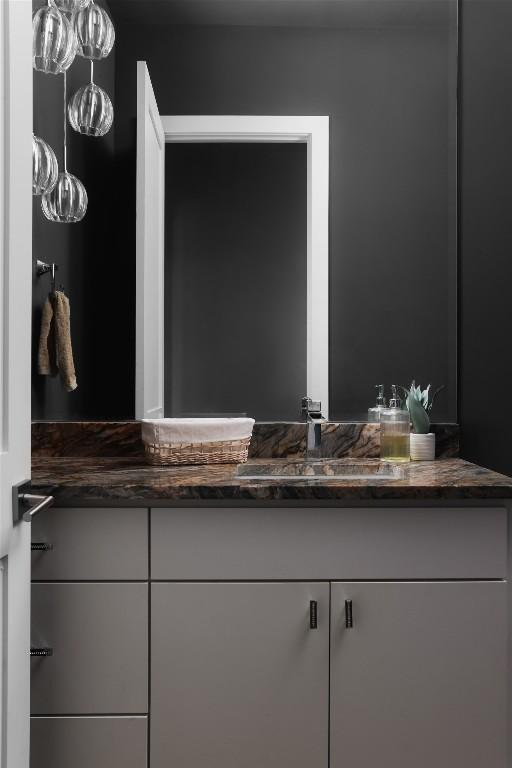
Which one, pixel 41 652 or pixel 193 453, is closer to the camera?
pixel 41 652

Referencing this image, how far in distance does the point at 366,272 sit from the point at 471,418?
1.70 feet

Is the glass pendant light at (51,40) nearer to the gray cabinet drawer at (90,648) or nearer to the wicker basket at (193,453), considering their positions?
the wicker basket at (193,453)

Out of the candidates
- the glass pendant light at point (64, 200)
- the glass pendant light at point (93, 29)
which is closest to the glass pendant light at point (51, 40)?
the glass pendant light at point (93, 29)

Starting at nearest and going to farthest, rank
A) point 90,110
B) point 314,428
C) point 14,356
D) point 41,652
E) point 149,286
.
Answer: point 14,356
point 41,652
point 90,110
point 314,428
point 149,286

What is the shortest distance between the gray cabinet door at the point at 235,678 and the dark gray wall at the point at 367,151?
74 cm

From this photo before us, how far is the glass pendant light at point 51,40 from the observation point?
1353 millimetres

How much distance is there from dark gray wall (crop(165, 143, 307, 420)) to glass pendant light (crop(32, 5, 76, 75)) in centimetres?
52

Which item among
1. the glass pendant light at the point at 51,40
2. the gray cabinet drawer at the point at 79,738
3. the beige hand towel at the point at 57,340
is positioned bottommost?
the gray cabinet drawer at the point at 79,738

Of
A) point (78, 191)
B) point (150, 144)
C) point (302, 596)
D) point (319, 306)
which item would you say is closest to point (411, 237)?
point (319, 306)

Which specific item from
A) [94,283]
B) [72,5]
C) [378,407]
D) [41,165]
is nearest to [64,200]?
[41,165]

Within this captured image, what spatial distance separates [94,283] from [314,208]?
674 mm

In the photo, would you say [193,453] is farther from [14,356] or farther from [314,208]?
[314,208]

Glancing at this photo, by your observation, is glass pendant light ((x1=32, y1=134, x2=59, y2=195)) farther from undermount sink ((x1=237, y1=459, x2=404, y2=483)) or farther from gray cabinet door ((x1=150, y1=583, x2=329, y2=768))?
gray cabinet door ((x1=150, y1=583, x2=329, y2=768))

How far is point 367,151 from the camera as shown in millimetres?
1909
